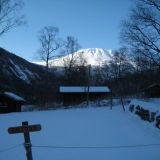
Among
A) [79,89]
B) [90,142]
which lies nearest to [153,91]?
[79,89]

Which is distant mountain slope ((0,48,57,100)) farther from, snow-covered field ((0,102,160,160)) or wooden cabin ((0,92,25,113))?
snow-covered field ((0,102,160,160))

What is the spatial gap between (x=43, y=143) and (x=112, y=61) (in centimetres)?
8749

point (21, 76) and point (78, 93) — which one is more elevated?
point (21, 76)

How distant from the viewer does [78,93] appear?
6056 cm

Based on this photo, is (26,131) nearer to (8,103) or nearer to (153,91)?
(8,103)

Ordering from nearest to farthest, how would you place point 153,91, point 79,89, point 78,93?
point 78,93
point 79,89
point 153,91

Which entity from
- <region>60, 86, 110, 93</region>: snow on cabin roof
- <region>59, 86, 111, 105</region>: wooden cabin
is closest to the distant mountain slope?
<region>60, 86, 110, 93</region>: snow on cabin roof

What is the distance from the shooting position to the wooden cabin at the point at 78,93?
58750mm

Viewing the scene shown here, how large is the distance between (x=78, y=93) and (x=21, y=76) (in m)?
35.7

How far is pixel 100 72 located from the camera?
109 metres

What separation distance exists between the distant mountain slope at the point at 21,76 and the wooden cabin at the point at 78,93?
44.8 feet

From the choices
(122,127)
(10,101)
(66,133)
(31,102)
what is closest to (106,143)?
(66,133)

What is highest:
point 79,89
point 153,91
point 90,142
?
point 79,89

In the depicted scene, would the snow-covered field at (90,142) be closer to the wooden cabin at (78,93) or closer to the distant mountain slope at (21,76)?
the wooden cabin at (78,93)
